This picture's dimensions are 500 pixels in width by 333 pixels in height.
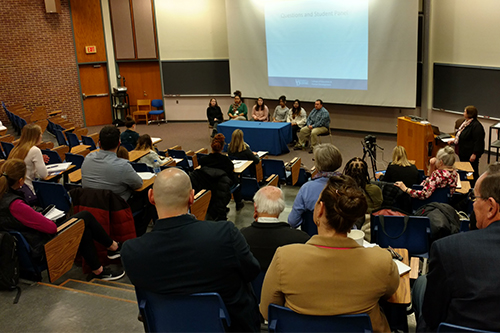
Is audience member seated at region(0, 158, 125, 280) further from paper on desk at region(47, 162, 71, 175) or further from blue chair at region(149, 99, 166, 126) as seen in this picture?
blue chair at region(149, 99, 166, 126)

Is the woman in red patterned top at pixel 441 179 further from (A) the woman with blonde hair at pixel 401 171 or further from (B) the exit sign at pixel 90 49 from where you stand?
(B) the exit sign at pixel 90 49

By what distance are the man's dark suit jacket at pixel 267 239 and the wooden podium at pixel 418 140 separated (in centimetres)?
544

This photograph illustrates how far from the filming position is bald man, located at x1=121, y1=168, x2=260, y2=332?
2.13 m

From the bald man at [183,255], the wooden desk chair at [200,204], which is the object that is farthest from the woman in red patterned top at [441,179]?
the bald man at [183,255]

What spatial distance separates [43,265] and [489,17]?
8.24 m

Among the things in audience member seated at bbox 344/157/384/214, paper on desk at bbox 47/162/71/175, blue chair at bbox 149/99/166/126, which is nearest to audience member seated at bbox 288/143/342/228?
audience member seated at bbox 344/157/384/214

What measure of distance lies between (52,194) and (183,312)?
128 inches

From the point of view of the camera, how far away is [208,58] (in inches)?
530

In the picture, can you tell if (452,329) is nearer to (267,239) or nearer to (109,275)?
(267,239)

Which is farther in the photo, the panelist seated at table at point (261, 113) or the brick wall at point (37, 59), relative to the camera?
the brick wall at point (37, 59)

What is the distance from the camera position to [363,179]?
13.0 ft

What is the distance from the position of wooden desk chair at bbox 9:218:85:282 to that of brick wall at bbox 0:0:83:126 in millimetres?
10073

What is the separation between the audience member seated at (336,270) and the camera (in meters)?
1.95

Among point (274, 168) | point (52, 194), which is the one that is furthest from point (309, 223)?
point (274, 168)
